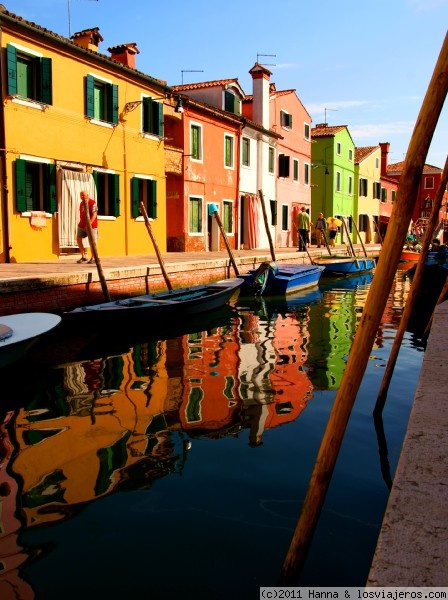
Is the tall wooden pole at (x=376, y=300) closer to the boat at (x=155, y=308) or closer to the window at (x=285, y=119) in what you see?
the boat at (x=155, y=308)

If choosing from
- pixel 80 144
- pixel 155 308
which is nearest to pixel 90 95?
pixel 80 144

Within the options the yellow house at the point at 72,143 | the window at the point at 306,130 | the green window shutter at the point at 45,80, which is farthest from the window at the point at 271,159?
the green window shutter at the point at 45,80

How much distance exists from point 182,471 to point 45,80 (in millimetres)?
13090

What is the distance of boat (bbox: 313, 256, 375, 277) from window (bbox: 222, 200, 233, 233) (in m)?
4.11

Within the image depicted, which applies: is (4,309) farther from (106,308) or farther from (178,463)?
(178,463)

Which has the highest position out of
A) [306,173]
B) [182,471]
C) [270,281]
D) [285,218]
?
[306,173]

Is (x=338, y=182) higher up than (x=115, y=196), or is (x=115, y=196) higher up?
(x=338, y=182)

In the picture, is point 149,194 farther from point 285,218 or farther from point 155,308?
point 285,218

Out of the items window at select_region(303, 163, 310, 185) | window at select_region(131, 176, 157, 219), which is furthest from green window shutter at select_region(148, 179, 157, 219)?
window at select_region(303, 163, 310, 185)

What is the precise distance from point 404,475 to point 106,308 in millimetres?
7628

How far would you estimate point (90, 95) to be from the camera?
1633 cm

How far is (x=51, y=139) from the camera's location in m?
15.2

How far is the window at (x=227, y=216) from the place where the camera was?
80.3 ft

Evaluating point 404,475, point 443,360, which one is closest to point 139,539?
point 404,475
